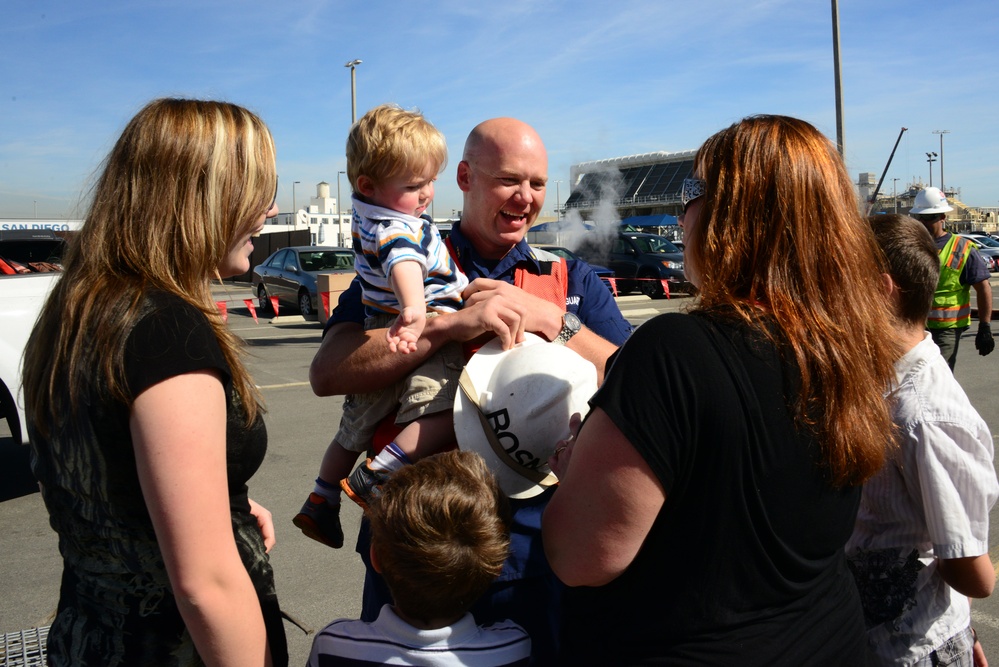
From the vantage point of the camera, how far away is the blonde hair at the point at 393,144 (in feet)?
7.34

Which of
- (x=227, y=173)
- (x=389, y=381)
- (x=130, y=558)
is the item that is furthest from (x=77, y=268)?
(x=389, y=381)

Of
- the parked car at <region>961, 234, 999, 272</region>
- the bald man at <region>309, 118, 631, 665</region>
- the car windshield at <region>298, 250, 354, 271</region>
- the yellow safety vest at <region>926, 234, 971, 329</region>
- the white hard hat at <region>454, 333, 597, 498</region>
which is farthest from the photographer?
the parked car at <region>961, 234, 999, 272</region>

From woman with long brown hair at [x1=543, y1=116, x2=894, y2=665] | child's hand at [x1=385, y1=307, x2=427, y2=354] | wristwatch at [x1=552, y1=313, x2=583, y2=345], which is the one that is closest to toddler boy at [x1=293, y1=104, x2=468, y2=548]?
child's hand at [x1=385, y1=307, x2=427, y2=354]

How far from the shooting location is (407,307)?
83.7 inches

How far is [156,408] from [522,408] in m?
0.77

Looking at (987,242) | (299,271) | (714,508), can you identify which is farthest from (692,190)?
(987,242)

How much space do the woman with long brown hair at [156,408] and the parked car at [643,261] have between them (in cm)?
1995

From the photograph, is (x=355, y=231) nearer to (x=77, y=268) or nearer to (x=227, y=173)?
(x=227, y=173)

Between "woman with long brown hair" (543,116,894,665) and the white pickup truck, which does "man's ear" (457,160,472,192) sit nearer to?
"woman with long brown hair" (543,116,894,665)

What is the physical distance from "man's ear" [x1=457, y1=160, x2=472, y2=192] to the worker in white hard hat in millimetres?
5403

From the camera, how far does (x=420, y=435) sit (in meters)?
2.09

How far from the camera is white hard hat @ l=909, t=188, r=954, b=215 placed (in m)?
7.71

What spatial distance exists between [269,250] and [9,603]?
3054 cm

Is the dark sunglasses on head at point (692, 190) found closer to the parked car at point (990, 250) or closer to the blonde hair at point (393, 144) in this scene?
the blonde hair at point (393, 144)
